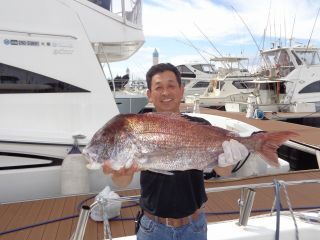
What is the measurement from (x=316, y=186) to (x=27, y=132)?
4467 mm

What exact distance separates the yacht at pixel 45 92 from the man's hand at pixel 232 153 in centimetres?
326

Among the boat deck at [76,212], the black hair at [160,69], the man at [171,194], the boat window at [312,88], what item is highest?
the black hair at [160,69]

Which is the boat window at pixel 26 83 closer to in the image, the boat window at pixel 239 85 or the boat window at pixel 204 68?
the boat window at pixel 239 85

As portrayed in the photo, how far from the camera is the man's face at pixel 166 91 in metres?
2.25

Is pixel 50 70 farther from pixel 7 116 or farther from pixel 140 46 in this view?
pixel 140 46

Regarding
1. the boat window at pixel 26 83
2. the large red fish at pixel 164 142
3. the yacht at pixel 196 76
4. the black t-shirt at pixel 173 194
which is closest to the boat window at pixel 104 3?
the boat window at pixel 26 83

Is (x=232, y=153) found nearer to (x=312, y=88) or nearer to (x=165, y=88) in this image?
(x=165, y=88)

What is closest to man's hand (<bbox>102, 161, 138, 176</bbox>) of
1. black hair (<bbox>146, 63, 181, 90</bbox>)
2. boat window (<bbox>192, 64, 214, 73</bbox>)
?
black hair (<bbox>146, 63, 181, 90</bbox>)

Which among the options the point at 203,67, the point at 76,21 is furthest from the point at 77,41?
the point at 203,67

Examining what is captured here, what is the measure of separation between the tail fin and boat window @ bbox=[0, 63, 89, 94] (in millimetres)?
3851

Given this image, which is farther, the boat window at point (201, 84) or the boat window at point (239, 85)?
the boat window at point (201, 84)

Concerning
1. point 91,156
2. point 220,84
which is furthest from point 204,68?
point 91,156

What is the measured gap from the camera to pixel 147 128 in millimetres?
2072

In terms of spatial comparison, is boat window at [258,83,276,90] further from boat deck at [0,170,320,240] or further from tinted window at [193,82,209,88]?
boat deck at [0,170,320,240]
